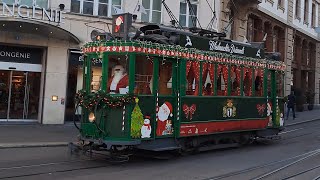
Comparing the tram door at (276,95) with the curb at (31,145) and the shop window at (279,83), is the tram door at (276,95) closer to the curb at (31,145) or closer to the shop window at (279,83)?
the shop window at (279,83)

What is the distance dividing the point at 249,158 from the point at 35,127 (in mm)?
9803

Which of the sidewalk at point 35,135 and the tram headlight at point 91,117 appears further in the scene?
the sidewalk at point 35,135

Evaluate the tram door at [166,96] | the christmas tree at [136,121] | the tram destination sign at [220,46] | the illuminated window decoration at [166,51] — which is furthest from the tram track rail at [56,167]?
the tram destination sign at [220,46]

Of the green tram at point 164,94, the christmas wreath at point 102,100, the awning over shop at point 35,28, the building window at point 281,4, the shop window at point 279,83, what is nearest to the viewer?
the christmas wreath at point 102,100

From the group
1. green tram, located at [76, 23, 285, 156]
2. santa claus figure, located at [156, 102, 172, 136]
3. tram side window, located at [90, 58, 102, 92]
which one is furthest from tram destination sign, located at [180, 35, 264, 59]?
tram side window, located at [90, 58, 102, 92]

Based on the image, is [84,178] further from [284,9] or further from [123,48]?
[284,9]

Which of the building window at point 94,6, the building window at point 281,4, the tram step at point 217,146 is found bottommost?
the tram step at point 217,146

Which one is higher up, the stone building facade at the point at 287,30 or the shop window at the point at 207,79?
the stone building facade at the point at 287,30

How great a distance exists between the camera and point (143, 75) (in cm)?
1062

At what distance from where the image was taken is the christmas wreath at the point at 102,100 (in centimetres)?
1011

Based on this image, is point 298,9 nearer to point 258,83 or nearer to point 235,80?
point 258,83

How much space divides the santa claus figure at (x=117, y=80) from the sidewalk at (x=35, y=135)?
4196 mm

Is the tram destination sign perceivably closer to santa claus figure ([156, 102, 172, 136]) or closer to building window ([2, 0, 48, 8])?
santa claus figure ([156, 102, 172, 136])

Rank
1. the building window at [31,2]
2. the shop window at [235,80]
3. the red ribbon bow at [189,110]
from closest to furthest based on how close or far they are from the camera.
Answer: the red ribbon bow at [189,110]
the shop window at [235,80]
the building window at [31,2]
